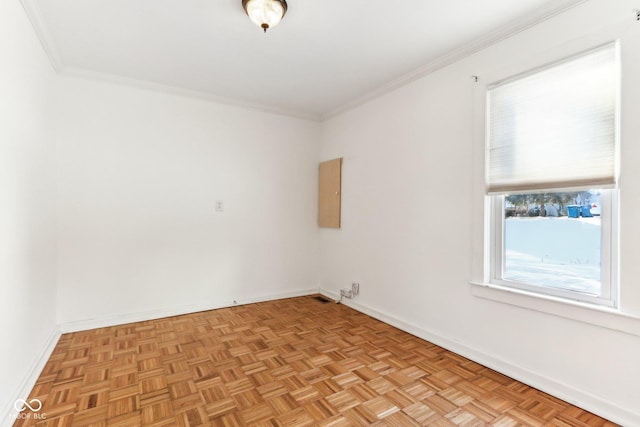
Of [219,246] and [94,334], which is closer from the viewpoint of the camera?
[94,334]

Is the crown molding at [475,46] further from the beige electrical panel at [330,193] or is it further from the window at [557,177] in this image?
the beige electrical panel at [330,193]

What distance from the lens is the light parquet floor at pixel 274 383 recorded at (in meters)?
1.74

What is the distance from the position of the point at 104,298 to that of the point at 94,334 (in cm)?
35

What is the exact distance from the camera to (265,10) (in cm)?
192

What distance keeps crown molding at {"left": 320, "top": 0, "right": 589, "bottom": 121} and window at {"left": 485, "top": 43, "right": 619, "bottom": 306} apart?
0.32 metres

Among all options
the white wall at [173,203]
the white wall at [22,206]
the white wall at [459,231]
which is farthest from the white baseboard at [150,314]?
the white wall at [459,231]

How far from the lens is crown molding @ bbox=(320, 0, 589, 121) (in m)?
1.95

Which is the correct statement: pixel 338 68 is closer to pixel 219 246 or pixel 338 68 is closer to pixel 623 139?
pixel 623 139

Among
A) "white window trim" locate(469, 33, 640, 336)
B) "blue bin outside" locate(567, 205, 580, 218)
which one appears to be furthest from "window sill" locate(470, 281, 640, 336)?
"blue bin outside" locate(567, 205, 580, 218)

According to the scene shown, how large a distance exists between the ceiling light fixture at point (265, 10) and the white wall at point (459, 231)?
4.96ft

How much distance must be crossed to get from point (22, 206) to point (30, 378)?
112 cm

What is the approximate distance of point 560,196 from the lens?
2051 mm

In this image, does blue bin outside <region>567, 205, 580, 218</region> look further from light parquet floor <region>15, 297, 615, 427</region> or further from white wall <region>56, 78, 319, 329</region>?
white wall <region>56, 78, 319, 329</region>

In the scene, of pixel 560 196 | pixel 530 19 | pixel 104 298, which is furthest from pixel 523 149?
pixel 104 298
